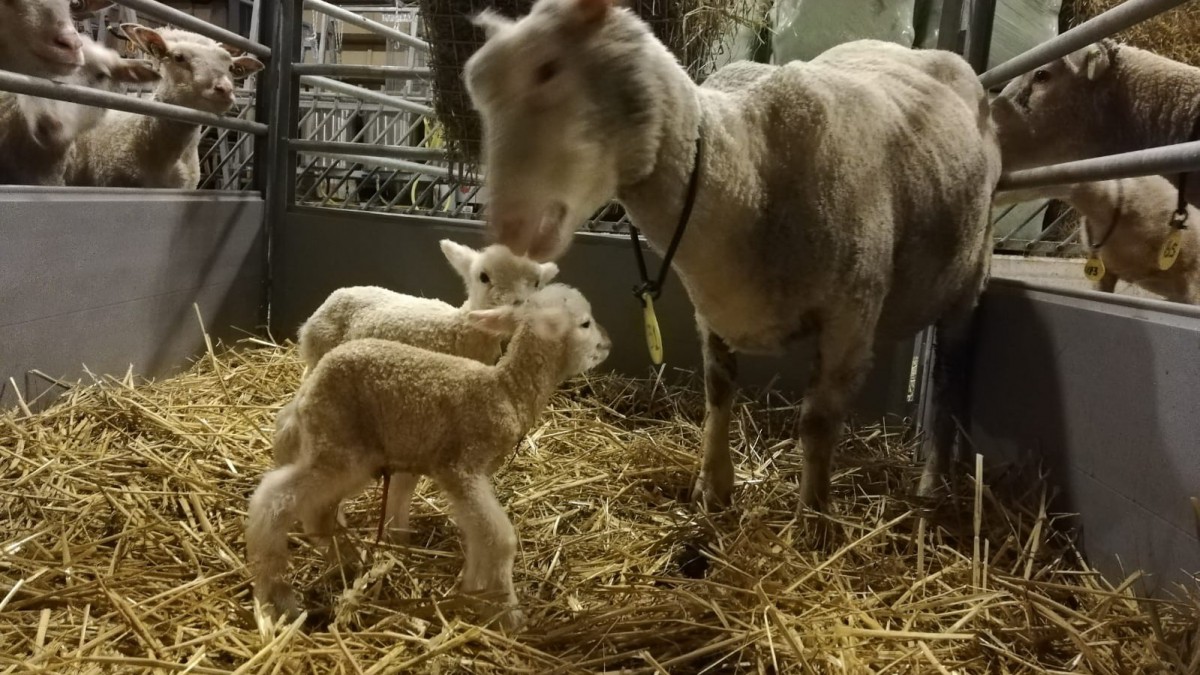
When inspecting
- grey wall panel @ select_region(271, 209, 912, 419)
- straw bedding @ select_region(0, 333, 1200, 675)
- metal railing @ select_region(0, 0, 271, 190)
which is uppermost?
metal railing @ select_region(0, 0, 271, 190)

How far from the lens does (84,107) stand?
3.82 meters

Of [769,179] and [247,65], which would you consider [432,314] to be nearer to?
[769,179]

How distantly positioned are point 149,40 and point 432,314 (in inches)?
103

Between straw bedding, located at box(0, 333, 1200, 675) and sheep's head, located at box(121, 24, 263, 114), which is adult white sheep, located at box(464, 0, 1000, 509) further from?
sheep's head, located at box(121, 24, 263, 114)

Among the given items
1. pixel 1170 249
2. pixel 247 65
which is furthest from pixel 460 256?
pixel 1170 249

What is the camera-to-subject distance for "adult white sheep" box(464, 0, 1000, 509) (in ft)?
5.52

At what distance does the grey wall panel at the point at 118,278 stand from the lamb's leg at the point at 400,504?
1473 mm

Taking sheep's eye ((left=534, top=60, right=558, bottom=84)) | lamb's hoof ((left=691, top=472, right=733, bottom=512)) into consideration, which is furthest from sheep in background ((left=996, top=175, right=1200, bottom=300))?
sheep's eye ((left=534, top=60, right=558, bottom=84))

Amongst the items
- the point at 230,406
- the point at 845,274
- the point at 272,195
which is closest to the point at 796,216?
the point at 845,274

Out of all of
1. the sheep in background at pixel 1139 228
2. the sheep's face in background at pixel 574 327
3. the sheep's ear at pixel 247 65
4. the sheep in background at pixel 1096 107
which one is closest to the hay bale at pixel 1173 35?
the sheep in background at pixel 1096 107

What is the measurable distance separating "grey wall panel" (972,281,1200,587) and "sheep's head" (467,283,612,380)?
4.12 feet

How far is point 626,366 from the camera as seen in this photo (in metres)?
3.66

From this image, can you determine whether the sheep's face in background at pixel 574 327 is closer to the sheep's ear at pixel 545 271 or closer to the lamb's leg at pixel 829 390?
the sheep's ear at pixel 545 271

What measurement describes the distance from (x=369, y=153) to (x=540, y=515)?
85.9 inches
